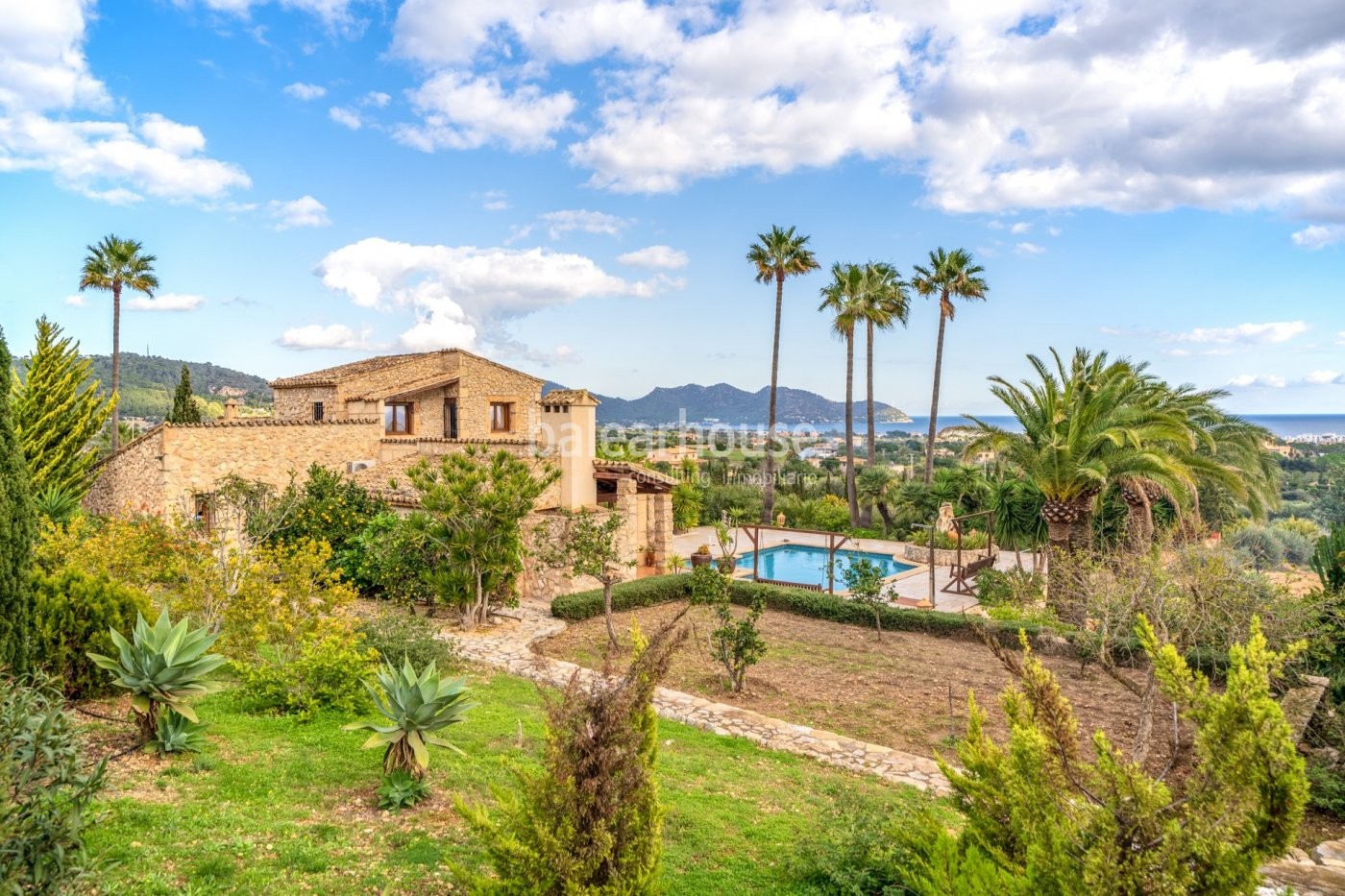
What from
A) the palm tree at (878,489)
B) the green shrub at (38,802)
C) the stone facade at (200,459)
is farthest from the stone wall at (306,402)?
the green shrub at (38,802)

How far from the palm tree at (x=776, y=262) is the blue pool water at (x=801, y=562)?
324 cm

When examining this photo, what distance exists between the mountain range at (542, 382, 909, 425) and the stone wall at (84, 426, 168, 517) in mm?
106983

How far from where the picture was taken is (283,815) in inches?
195

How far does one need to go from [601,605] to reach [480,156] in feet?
53.4

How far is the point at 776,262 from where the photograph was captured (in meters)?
31.1

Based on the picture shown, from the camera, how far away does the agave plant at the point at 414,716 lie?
5.43m

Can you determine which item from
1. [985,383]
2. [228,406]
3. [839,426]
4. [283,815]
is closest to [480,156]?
[228,406]

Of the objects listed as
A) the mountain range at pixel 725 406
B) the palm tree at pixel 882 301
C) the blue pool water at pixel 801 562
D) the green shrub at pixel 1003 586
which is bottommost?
the blue pool water at pixel 801 562

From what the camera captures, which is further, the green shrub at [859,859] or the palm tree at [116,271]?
the palm tree at [116,271]

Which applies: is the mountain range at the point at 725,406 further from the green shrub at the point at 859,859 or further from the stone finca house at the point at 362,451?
the green shrub at the point at 859,859

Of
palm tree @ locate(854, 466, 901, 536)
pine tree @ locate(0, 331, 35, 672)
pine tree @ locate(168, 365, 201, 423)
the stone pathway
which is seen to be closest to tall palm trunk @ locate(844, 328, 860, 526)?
palm tree @ locate(854, 466, 901, 536)

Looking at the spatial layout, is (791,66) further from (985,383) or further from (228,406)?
(228,406)

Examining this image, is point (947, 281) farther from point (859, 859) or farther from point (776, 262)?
point (859, 859)

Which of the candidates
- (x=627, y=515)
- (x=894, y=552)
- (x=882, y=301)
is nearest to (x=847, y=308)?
(x=882, y=301)
